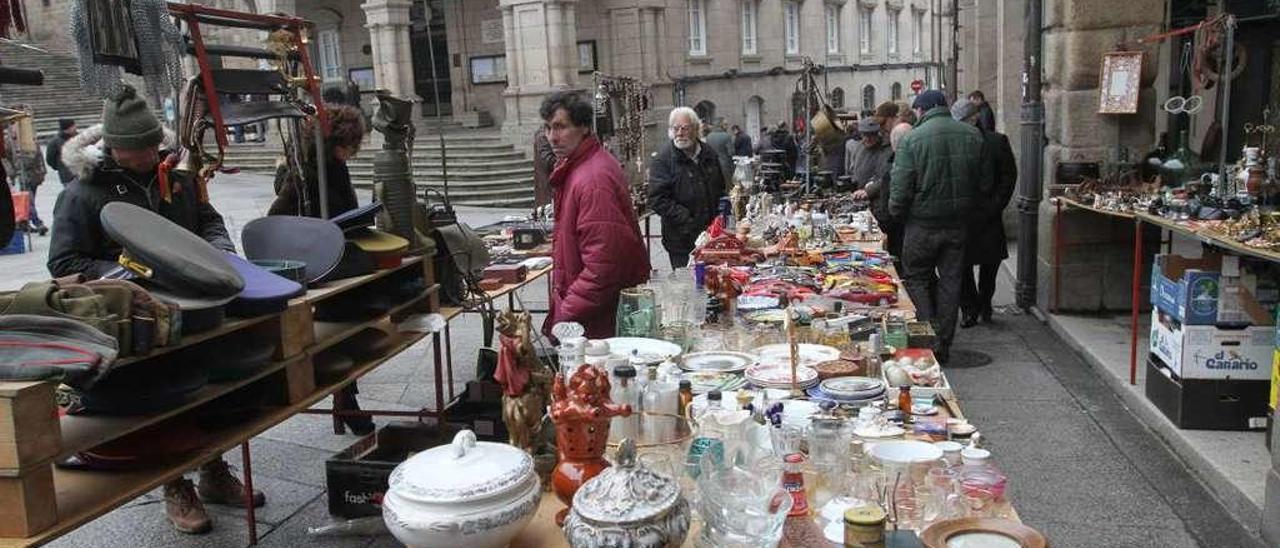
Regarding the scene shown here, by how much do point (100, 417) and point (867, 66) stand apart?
3221 cm

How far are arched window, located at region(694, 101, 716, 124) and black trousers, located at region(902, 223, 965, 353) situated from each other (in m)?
18.0

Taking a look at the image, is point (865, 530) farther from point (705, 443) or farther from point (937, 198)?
point (937, 198)

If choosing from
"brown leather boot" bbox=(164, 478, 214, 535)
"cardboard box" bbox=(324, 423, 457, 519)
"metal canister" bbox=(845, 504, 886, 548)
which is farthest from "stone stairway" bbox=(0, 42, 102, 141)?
"metal canister" bbox=(845, 504, 886, 548)

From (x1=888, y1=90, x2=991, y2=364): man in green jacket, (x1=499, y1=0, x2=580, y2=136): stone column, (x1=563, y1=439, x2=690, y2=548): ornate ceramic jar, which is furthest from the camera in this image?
(x1=499, y1=0, x2=580, y2=136): stone column

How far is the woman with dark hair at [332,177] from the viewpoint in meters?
4.95

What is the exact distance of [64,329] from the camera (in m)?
2.34

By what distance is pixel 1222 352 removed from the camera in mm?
4844

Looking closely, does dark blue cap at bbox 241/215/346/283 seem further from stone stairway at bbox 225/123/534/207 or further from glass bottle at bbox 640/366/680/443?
stone stairway at bbox 225/123/534/207

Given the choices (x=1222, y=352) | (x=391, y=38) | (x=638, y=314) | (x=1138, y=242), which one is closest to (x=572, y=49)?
(x=391, y=38)

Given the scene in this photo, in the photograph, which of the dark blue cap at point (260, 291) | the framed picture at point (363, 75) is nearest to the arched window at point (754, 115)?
the framed picture at point (363, 75)

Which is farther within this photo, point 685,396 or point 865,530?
point 685,396

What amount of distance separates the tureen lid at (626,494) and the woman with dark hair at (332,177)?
321 cm

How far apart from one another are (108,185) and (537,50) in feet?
49.5

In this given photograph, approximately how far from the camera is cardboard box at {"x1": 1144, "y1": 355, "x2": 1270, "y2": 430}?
192 inches
